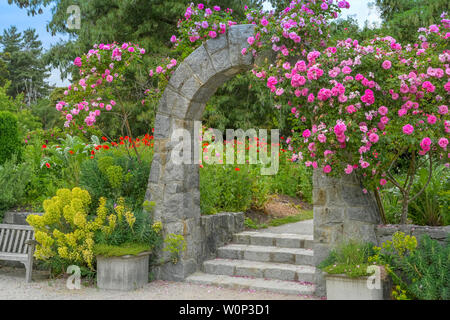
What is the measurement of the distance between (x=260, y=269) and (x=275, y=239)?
810mm

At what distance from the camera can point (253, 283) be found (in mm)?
5312

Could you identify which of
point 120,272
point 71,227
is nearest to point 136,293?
point 120,272

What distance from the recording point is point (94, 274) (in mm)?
5688

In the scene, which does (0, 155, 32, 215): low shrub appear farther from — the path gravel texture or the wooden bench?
the path gravel texture

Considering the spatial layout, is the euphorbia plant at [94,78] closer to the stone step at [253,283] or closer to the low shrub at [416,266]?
the stone step at [253,283]

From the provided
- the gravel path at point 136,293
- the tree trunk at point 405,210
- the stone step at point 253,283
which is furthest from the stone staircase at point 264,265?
the tree trunk at point 405,210

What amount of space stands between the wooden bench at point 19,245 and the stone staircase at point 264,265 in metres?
1.97

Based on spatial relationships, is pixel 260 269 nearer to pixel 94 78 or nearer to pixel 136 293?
pixel 136 293

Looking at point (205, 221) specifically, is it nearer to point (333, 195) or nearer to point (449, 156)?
point (333, 195)

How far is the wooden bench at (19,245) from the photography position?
5.57 metres

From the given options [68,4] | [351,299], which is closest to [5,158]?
[351,299]
